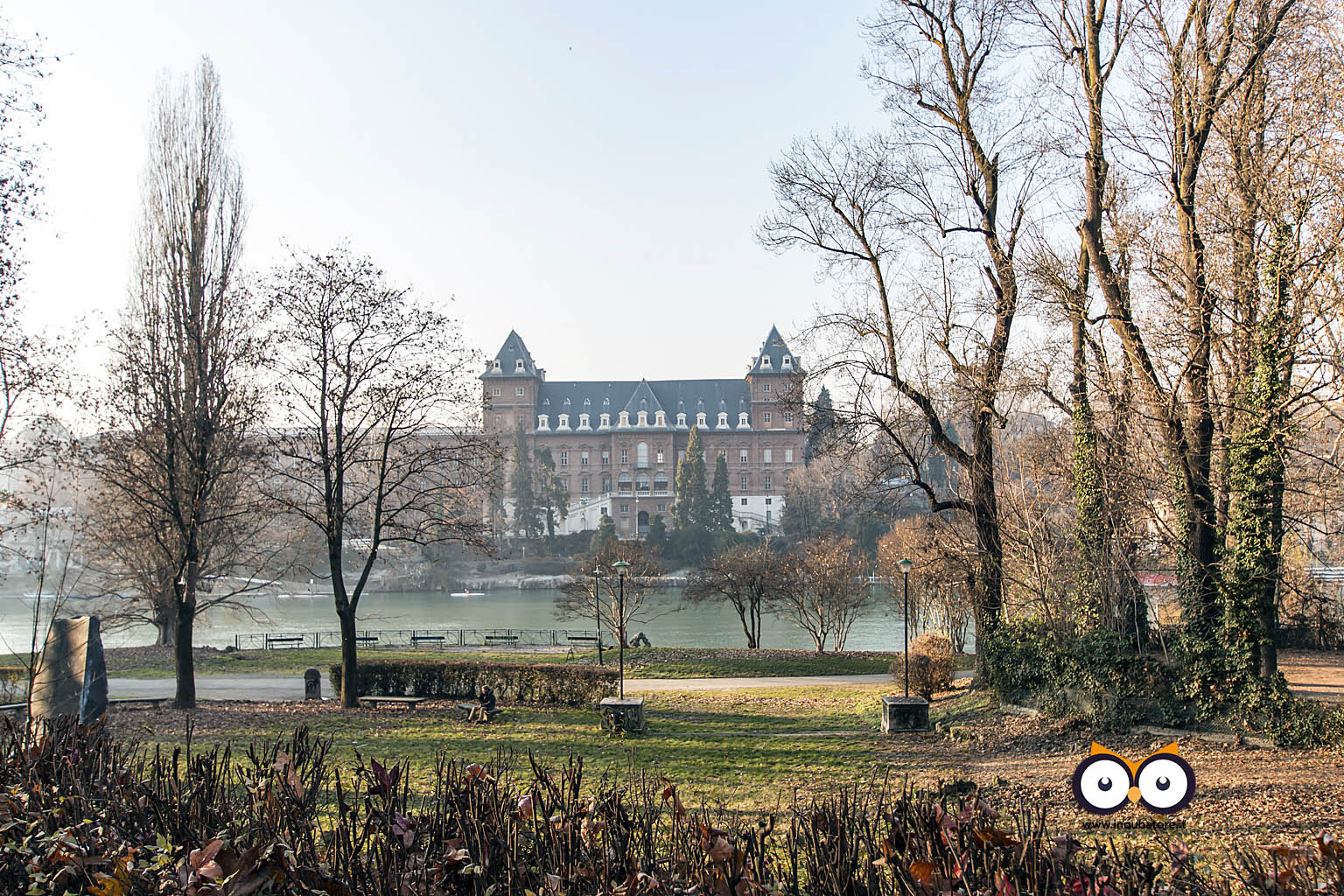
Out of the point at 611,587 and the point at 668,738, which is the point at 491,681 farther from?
the point at 611,587

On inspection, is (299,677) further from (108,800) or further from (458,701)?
(108,800)

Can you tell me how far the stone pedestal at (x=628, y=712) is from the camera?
12.8 m

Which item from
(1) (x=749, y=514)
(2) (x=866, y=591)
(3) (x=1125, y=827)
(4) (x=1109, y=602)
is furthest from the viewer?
(1) (x=749, y=514)

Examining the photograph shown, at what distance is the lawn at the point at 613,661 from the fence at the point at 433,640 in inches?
129

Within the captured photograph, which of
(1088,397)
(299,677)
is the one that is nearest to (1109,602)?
(1088,397)

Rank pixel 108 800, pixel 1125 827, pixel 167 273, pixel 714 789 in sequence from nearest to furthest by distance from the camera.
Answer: pixel 108 800 < pixel 1125 827 < pixel 714 789 < pixel 167 273

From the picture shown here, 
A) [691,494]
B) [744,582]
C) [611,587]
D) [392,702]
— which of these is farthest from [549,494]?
[392,702]

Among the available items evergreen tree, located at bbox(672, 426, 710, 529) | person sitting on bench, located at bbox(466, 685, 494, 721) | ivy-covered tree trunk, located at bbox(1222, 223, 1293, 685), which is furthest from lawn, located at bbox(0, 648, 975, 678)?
evergreen tree, located at bbox(672, 426, 710, 529)

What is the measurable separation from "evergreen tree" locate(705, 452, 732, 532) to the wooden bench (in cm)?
5784

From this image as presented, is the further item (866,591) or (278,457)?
(866,591)

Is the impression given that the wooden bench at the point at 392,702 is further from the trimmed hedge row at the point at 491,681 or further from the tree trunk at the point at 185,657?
the tree trunk at the point at 185,657

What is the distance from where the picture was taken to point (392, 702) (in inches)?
636

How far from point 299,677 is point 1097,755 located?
65.7ft

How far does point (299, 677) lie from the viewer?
2117 cm
